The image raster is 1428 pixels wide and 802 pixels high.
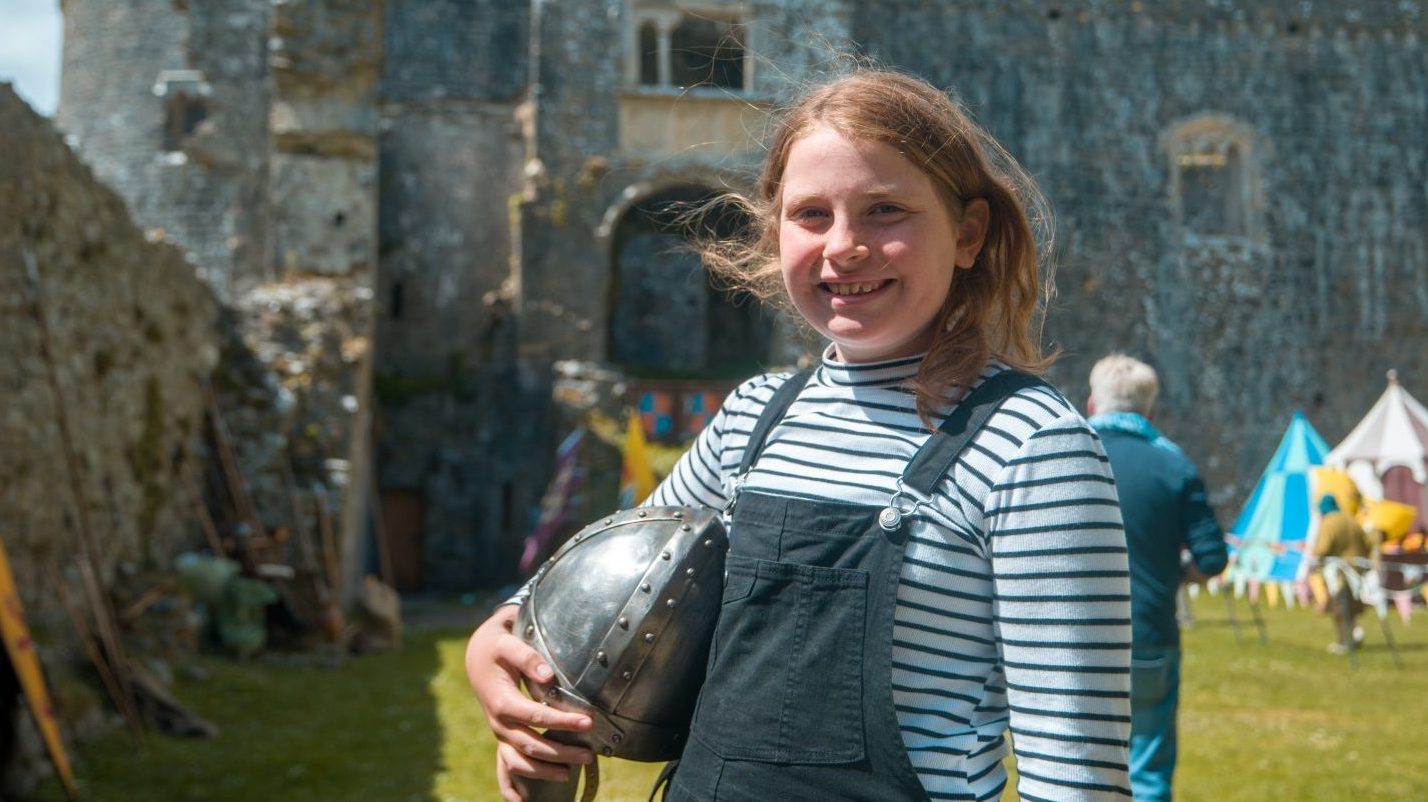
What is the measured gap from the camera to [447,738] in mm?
6750

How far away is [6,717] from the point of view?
196 inches

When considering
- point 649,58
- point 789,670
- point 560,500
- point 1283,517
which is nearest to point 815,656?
point 789,670

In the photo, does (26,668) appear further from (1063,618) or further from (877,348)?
(1063,618)

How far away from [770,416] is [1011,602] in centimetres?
A: 51

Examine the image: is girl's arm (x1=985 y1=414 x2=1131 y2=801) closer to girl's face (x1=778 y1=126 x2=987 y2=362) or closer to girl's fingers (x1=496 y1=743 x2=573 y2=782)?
girl's face (x1=778 y1=126 x2=987 y2=362)

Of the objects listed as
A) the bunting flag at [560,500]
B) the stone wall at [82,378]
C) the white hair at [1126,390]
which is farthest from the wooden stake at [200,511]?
the white hair at [1126,390]

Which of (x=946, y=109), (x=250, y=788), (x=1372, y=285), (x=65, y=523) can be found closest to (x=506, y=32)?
(x=1372, y=285)

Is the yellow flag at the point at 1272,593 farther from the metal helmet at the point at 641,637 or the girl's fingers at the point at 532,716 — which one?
the girl's fingers at the point at 532,716

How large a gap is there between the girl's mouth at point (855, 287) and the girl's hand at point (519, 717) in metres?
0.67

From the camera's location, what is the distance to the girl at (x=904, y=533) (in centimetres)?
152

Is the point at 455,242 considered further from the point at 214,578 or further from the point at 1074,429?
the point at 1074,429

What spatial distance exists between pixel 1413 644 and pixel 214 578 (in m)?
9.41

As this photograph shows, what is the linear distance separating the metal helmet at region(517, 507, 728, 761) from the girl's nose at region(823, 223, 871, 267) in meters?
0.42

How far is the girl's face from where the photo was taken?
5.66 feet
